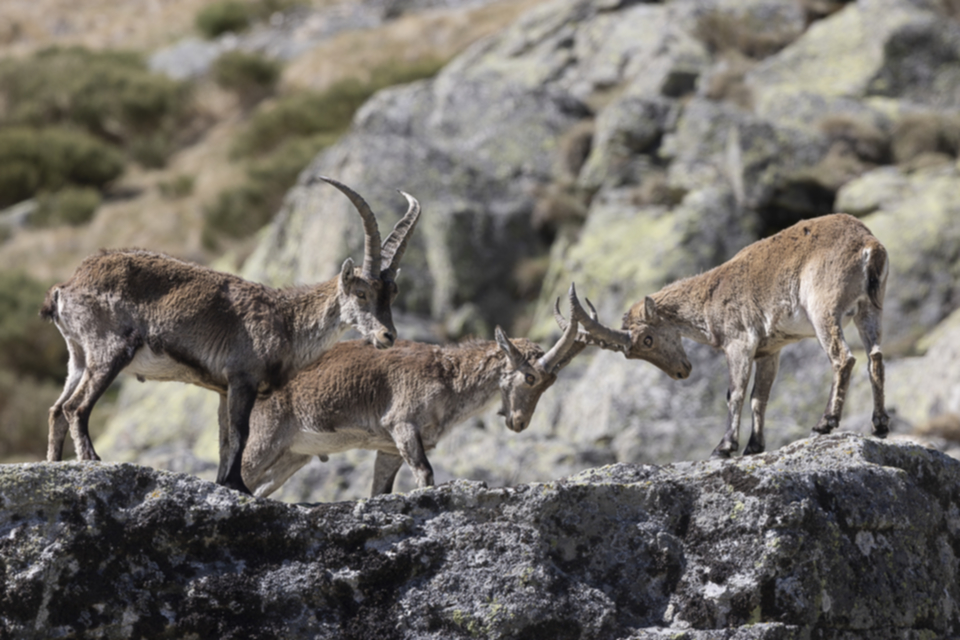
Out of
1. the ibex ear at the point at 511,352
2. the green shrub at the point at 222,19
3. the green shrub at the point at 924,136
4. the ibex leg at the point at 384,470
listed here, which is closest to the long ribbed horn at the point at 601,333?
the ibex ear at the point at 511,352

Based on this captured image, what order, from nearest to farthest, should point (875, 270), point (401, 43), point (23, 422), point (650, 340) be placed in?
point (875, 270) < point (650, 340) < point (23, 422) < point (401, 43)

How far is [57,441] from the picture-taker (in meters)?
7.54

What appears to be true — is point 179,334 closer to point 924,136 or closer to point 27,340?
point 924,136

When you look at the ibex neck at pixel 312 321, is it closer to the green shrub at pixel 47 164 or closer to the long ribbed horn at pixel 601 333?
the long ribbed horn at pixel 601 333

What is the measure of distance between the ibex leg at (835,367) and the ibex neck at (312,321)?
399 centimetres

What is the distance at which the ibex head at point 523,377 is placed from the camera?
10758mm

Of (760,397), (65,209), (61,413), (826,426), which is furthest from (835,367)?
(65,209)

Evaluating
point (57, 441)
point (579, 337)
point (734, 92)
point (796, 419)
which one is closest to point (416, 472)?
point (579, 337)

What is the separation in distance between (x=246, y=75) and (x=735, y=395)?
133ft

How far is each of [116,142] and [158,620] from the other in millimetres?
45959

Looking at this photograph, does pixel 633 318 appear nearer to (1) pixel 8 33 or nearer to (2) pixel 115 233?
(2) pixel 115 233

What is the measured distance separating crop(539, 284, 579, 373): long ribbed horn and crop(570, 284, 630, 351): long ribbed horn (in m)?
0.09

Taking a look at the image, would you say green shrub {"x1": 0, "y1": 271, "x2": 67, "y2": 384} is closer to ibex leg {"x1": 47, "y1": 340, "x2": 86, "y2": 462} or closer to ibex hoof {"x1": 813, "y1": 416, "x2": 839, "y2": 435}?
ibex leg {"x1": 47, "y1": 340, "x2": 86, "y2": 462}

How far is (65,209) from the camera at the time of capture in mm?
37812
